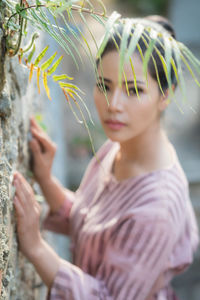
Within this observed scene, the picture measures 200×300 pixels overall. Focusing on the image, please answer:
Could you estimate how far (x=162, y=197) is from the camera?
1.58 m

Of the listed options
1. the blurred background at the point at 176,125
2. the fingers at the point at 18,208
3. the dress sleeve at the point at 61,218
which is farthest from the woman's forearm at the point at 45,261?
the blurred background at the point at 176,125

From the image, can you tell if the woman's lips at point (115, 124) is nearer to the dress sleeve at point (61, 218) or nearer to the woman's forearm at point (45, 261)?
the woman's forearm at point (45, 261)

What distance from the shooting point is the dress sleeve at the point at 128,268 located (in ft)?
4.99

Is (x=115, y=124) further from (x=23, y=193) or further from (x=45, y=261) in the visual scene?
(x=45, y=261)

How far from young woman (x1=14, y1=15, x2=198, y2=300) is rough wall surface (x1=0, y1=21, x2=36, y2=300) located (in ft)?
0.26

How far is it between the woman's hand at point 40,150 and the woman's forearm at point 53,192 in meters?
0.09

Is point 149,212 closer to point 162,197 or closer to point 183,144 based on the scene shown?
point 162,197

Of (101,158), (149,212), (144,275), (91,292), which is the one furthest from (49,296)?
(101,158)

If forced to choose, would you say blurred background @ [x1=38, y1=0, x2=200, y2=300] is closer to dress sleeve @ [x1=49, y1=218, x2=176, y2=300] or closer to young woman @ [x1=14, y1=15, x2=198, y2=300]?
young woman @ [x1=14, y1=15, x2=198, y2=300]

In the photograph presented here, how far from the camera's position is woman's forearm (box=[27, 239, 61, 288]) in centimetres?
142

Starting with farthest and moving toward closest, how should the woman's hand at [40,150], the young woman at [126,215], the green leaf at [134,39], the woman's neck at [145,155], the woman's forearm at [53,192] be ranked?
the woman's forearm at [53,192]
the woman's hand at [40,150]
the woman's neck at [145,155]
the young woman at [126,215]
the green leaf at [134,39]

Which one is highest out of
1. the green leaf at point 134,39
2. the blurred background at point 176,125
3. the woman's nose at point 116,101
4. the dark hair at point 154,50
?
the green leaf at point 134,39

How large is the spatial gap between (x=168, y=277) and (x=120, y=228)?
0.35m

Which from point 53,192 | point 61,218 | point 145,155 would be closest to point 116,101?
point 145,155
